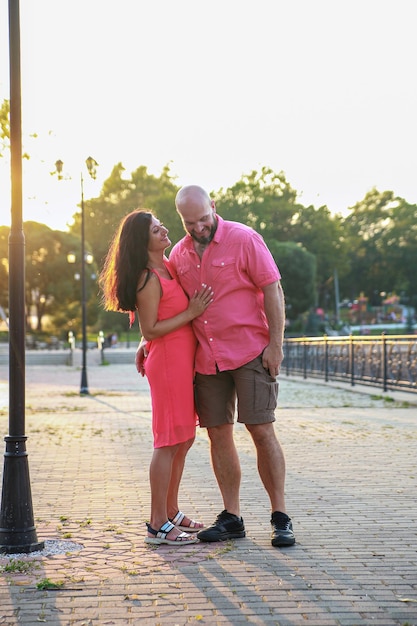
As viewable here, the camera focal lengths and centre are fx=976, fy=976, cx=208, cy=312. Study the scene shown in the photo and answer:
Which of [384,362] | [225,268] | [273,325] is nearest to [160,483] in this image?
[273,325]

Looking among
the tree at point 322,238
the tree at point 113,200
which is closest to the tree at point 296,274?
the tree at point 322,238

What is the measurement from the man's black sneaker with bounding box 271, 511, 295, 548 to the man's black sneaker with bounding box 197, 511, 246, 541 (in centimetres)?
21

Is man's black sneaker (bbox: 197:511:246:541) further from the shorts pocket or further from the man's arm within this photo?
the man's arm

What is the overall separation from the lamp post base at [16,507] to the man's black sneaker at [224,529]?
859mm

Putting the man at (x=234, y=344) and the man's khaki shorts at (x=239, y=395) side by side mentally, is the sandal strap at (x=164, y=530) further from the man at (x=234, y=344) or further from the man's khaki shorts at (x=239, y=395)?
the man's khaki shorts at (x=239, y=395)

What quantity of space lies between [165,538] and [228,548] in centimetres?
36

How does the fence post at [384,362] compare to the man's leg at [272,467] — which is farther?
the fence post at [384,362]

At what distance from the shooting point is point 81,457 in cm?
928

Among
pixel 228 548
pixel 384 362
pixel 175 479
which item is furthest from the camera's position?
pixel 384 362

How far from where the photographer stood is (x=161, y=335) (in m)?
5.20

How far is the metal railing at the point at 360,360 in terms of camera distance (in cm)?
1661

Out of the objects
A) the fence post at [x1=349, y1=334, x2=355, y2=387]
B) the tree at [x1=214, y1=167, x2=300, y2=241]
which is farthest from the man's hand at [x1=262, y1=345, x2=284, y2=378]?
the tree at [x1=214, y1=167, x2=300, y2=241]

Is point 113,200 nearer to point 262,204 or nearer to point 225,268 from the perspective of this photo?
point 262,204

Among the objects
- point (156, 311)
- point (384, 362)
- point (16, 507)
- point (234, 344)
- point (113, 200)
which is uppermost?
point (113, 200)
